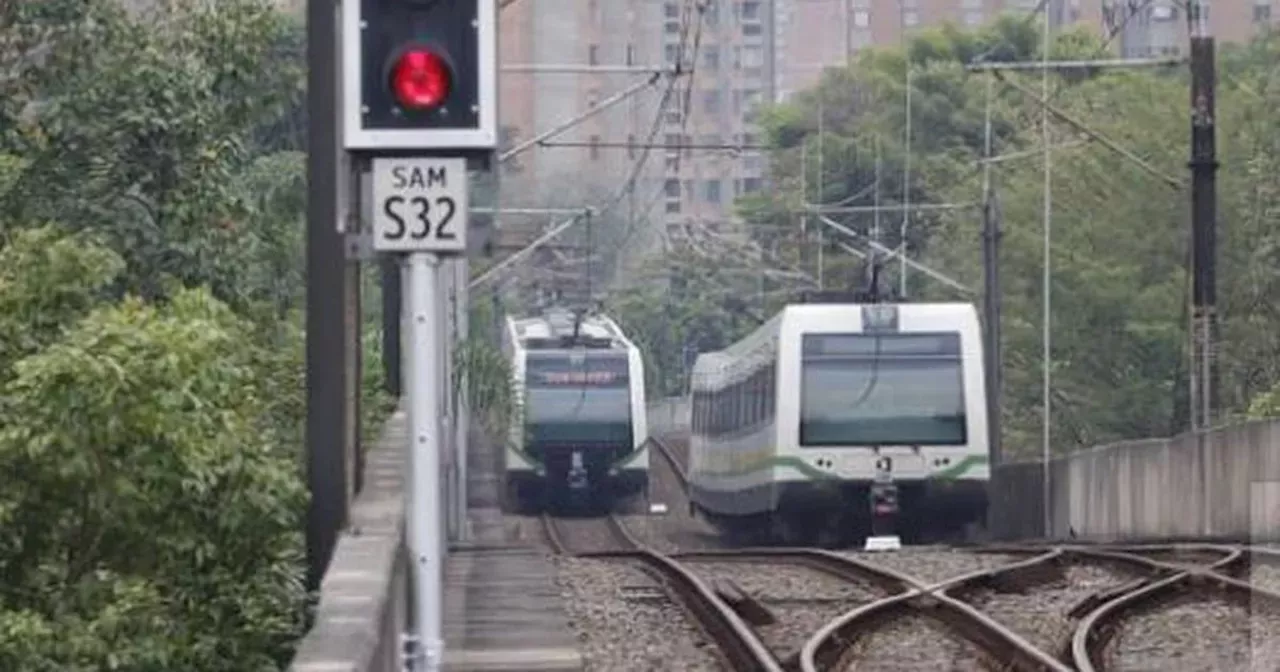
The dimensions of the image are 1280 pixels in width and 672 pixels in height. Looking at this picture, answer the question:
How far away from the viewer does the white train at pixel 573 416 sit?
49.1 m

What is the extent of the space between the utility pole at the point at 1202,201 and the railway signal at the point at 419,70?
26.2 meters

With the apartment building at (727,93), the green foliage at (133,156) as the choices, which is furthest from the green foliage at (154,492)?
the apartment building at (727,93)

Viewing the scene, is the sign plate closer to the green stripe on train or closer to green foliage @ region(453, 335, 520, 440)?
green foliage @ region(453, 335, 520, 440)

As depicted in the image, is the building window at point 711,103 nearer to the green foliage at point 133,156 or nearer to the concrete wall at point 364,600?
the green foliage at point 133,156

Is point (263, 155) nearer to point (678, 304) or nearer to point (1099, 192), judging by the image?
point (1099, 192)

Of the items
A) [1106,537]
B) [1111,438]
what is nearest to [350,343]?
[1106,537]

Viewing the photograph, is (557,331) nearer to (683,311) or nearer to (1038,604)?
(683,311)

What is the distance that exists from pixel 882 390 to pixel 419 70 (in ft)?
87.4

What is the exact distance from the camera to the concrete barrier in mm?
28656

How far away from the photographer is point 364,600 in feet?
36.6

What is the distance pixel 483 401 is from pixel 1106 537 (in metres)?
9.24

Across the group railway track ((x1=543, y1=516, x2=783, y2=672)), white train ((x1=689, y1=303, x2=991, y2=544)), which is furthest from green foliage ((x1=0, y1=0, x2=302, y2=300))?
white train ((x1=689, y1=303, x2=991, y2=544))

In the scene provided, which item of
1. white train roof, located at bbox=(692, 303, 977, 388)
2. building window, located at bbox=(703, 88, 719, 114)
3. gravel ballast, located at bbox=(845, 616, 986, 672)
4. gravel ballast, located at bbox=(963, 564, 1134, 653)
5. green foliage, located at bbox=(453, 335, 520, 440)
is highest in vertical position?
building window, located at bbox=(703, 88, 719, 114)

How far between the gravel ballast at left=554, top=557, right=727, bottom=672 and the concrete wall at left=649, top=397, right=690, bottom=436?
58.2 meters
